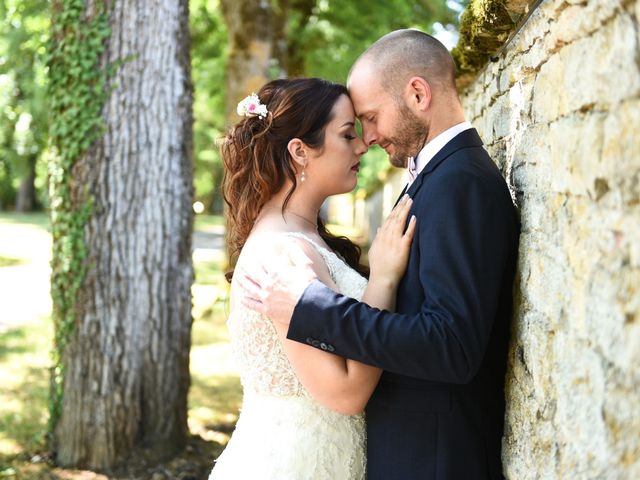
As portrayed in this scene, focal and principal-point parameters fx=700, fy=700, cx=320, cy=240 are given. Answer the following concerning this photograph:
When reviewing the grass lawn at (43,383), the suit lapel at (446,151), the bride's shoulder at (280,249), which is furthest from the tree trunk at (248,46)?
the suit lapel at (446,151)

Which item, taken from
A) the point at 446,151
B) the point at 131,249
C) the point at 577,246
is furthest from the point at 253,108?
the point at 131,249

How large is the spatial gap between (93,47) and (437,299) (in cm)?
346

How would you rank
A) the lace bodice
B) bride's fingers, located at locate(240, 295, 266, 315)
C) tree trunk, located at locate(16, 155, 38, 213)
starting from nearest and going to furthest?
bride's fingers, located at locate(240, 295, 266, 315)
the lace bodice
tree trunk, located at locate(16, 155, 38, 213)

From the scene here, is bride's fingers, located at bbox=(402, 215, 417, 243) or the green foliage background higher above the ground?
the green foliage background

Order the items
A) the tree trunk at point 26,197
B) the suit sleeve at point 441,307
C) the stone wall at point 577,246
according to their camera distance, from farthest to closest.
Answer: the tree trunk at point 26,197 → the suit sleeve at point 441,307 → the stone wall at point 577,246

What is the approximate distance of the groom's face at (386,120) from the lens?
257cm

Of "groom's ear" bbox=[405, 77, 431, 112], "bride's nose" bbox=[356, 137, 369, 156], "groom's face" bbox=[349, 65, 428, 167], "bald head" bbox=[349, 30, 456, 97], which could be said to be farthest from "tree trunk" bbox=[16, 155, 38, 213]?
"groom's ear" bbox=[405, 77, 431, 112]

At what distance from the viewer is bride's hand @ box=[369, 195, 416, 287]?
2.35 meters

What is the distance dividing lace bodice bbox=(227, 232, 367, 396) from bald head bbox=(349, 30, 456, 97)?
0.68 metres

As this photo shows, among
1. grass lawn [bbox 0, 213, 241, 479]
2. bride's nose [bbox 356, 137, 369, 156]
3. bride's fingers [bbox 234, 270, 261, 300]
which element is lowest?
grass lawn [bbox 0, 213, 241, 479]

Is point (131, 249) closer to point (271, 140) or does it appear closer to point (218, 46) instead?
point (271, 140)

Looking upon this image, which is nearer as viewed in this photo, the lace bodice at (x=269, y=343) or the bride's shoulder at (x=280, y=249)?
the bride's shoulder at (x=280, y=249)

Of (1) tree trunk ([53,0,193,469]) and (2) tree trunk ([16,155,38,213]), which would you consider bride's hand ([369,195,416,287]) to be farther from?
(2) tree trunk ([16,155,38,213])

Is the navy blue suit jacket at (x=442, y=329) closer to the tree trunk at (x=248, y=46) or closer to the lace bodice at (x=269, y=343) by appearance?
the lace bodice at (x=269, y=343)
